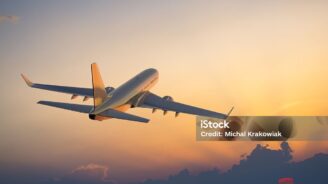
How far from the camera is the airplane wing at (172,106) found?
87.3 metres

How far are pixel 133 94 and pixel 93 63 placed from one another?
51.9ft

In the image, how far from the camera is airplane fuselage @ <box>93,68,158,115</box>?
283 ft

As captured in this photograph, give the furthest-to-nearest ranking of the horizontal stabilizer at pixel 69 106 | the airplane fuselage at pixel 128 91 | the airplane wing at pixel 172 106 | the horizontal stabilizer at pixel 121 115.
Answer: the airplane wing at pixel 172 106
the airplane fuselage at pixel 128 91
the horizontal stabilizer at pixel 69 106
the horizontal stabilizer at pixel 121 115

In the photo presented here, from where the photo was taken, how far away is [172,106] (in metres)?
93.6

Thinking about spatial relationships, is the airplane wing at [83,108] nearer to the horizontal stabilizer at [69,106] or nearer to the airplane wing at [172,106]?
the horizontal stabilizer at [69,106]

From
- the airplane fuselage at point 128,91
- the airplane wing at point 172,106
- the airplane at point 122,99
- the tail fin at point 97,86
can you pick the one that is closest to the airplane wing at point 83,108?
the airplane at point 122,99

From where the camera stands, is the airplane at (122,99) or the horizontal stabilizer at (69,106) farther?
the airplane at (122,99)

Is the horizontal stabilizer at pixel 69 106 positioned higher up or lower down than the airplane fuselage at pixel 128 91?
lower down

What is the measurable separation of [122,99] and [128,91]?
3.98m

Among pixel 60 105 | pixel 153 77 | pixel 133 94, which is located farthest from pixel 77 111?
pixel 153 77

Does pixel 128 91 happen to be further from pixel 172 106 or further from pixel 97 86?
pixel 97 86

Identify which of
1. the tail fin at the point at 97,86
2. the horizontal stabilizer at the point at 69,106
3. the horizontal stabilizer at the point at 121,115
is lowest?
the horizontal stabilizer at the point at 121,115

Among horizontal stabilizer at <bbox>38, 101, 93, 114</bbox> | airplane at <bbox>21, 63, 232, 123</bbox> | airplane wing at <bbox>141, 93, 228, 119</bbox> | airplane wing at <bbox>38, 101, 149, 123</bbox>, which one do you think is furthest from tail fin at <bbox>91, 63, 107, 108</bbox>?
airplane wing at <bbox>141, 93, 228, 119</bbox>

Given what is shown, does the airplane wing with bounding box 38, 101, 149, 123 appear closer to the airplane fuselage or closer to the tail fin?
the airplane fuselage
